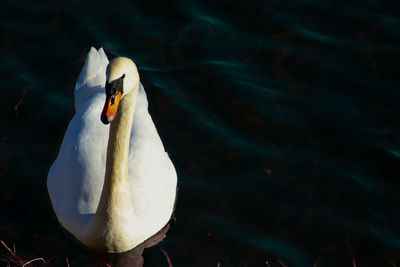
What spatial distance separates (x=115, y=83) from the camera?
608cm

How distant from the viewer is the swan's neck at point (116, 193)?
Result: 664 centimetres

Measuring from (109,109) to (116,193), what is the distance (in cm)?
119

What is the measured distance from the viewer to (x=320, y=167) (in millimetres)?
8586

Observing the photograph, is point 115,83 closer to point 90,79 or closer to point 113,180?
point 113,180

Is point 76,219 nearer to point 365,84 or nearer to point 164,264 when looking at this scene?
point 164,264

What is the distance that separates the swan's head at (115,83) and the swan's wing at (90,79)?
2.42m

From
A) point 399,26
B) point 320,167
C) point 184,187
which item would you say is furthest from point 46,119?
point 399,26

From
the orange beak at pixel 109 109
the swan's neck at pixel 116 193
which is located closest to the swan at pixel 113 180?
the swan's neck at pixel 116 193

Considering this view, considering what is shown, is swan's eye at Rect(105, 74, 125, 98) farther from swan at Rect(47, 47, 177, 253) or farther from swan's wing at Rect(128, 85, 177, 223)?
swan's wing at Rect(128, 85, 177, 223)

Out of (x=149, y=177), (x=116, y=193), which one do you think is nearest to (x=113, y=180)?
(x=116, y=193)

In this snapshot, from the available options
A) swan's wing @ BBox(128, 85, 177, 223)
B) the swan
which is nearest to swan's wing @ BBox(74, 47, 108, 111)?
the swan

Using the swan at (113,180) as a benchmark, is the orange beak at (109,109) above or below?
above

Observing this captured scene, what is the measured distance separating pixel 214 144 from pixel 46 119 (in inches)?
77.7

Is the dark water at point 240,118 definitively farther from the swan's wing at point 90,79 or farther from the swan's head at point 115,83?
the swan's head at point 115,83
